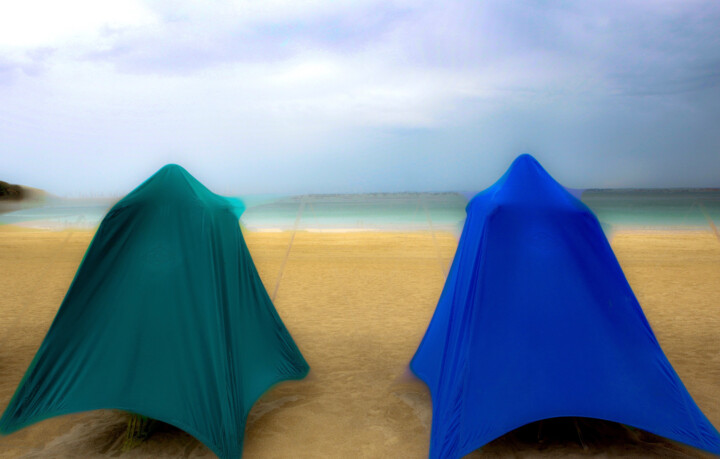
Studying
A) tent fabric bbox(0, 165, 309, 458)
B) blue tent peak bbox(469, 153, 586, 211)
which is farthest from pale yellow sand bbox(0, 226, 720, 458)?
blue tent peak bbox(469, 153, 586, 211)

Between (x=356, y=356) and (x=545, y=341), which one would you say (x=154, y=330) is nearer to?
(x=545, y=341)

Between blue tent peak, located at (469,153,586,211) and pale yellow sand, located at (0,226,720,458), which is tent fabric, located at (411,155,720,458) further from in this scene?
pale yellow sand, located at (0,226,720,458)

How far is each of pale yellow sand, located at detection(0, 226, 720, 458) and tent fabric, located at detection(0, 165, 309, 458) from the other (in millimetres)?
697

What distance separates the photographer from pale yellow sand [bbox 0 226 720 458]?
480 cm

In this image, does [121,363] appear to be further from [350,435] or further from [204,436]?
[350,435]

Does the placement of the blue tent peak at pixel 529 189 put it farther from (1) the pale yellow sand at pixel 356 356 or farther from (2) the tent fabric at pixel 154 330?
(2) the tent fabric at pixel 154 330

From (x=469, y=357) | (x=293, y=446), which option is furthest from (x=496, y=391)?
(x=293, y=446)

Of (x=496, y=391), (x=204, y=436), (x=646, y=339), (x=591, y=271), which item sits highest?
(x=591, y=271)

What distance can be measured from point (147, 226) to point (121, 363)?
135cm

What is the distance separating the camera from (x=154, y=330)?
4.50 metres

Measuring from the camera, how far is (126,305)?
4.59 metres

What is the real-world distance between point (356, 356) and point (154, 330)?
13.1ft

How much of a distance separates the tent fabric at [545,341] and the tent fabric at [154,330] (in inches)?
83.7

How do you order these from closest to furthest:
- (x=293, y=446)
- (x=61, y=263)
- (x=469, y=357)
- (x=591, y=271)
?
(x=469, y=357) < (x=591, y=271) < (x=293, y=446) < (x=61, y=263)
